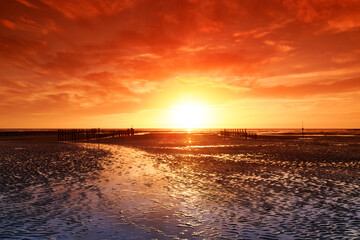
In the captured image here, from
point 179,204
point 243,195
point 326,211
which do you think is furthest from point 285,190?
point 179,204

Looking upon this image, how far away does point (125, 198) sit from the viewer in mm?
10375

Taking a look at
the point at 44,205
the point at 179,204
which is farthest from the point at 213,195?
the point at 44,205

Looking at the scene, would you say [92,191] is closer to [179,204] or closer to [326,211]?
[179,204]

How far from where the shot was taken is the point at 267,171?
55.2 ft

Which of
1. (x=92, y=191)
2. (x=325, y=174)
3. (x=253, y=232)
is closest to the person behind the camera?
(x=253, y=232)

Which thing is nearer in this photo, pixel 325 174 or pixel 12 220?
pixel 12 220

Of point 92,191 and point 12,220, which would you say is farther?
point 92,191

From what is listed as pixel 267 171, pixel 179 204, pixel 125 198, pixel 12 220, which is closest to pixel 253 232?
pixel 179 204

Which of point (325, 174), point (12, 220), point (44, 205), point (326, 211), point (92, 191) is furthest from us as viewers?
point (325, 174)

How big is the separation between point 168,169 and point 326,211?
33.8ft

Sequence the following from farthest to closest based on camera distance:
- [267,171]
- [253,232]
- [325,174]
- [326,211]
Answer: [267,171], [325,174], [326,211], [253,232]

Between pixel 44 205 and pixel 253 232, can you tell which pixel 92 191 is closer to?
pixel 44 205

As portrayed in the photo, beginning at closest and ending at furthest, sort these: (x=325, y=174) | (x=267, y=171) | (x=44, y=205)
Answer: (x=44, y=205) < (x=325, y=174) < (x=267, y=171)

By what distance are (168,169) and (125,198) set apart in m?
7.20
